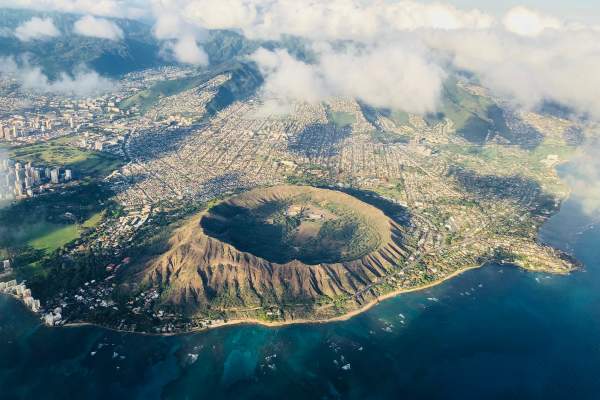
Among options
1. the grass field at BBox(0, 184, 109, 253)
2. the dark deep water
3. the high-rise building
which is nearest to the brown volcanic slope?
the dark deep water

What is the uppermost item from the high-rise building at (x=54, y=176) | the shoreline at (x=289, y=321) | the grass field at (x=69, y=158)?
the shoreline at (x=289, y=321)

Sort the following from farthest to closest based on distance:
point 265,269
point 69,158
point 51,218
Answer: point 69,158, point 51,218, point 265,269

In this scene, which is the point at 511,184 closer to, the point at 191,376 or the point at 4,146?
the point at 191,376

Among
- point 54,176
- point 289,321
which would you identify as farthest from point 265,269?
point 54,176

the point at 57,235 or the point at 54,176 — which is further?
the point at 54,176

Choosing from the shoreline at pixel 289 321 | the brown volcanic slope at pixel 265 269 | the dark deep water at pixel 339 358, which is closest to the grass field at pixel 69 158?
the brown volcanic slope at pixel 265 269

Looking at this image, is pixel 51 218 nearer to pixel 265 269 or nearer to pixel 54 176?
pixel 54 176

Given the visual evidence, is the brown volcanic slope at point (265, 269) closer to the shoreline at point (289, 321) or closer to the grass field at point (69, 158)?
the shoreline at point (289, 321)
